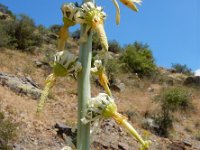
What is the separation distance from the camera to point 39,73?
2022cm

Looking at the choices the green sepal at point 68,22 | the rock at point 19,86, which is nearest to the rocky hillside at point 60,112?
the rock at point 19,86

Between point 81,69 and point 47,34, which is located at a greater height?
point 47,34

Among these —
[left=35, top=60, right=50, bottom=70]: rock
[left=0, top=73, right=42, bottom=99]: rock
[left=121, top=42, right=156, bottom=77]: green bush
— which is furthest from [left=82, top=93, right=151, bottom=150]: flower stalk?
[left=121, top=42, right=156, bottom=77]: green bush

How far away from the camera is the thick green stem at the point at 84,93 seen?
2.04 m

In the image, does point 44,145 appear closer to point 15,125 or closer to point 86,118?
point 15,125

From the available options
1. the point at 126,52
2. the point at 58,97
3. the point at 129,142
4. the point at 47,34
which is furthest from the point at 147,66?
the point at 129,142

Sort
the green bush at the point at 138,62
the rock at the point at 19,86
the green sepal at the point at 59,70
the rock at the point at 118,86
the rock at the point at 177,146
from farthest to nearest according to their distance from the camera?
the green bush at the point at 138,62 < the rock at the point at 118,86 < the rock at the point at 19,86 < the rock at the point at 177,146 < the green sepal at the point at 59,70

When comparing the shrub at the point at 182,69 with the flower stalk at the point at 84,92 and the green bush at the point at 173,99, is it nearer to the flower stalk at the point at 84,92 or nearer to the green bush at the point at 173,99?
the green bush at the point at 173,99

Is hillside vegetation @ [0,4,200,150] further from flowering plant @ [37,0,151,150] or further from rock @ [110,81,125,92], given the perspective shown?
flowering plant @ [37,0,151,150]

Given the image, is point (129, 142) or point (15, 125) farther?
point (129, 142)

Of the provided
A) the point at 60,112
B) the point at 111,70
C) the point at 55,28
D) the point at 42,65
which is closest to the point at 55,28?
the point at 55,28

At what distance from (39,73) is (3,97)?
20.0 feet

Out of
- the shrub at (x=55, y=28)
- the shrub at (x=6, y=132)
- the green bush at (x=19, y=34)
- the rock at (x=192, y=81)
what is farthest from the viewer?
the shrub at (x=55, y=28)

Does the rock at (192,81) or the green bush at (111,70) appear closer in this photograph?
the green bush at (111,70)
